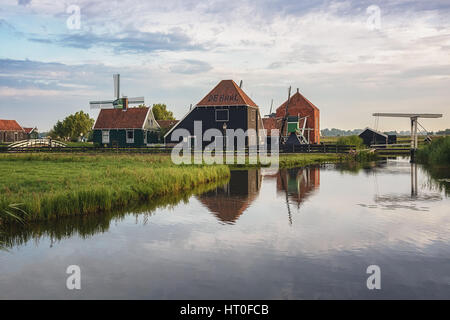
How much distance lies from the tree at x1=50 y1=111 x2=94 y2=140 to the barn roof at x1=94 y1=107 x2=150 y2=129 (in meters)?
23.0

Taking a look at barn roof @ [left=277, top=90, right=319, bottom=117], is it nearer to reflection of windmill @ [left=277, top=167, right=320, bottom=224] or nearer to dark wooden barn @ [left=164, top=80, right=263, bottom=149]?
dark wooden barn @ [left=164, top=80, right=263, bottom=149]

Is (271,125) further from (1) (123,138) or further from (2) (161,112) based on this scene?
(2) (161,112)

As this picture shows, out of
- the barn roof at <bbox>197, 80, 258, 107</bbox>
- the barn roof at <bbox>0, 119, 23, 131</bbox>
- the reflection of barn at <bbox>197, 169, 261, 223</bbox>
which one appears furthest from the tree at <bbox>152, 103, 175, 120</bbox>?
the reflection of barn at <bbox>197, 169, 261, 223</bbox>

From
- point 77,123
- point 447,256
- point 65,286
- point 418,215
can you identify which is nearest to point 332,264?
point 447,256

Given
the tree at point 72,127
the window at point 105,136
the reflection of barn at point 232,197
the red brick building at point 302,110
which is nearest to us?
the reflection of barn at point 232,197

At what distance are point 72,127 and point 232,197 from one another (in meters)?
63.4

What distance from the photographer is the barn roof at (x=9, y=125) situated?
75.8m

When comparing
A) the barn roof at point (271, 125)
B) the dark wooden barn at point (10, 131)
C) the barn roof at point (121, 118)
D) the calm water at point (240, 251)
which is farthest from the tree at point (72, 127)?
the calm water at point (240, 251)

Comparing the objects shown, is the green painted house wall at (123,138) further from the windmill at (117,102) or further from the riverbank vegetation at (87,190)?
the riverbank vegetation at (87,190)

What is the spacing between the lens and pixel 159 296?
6.68 metres

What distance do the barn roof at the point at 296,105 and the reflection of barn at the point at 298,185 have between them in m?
31.4

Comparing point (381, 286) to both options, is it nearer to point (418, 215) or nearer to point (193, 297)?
point (193, 297)

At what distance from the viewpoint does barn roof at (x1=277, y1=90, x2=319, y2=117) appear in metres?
56.8

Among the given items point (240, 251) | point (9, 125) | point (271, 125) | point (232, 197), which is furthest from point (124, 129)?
point (240, 251)
